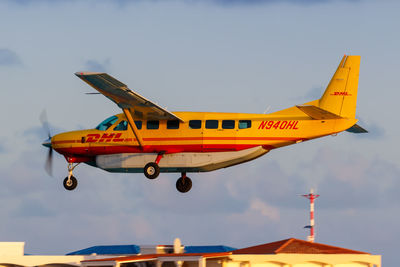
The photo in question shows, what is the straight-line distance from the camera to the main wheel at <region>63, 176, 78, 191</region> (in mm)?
52781

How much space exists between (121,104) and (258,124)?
6.89 meters

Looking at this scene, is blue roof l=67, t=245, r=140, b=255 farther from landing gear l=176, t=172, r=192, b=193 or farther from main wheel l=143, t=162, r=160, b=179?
main wheel l=143, t=162, r=160, b=179

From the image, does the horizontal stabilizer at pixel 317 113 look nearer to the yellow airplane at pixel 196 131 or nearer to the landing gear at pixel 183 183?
the yellow airplane at pixel 196 131

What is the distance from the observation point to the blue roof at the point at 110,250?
6372 cm

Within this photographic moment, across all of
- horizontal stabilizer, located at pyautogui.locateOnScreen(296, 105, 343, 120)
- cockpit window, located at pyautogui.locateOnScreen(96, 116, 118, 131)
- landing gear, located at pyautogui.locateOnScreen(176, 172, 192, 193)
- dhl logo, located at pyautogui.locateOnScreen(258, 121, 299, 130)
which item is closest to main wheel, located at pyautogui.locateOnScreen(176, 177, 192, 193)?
landing gear, located at pyautogui.locateOnScreen(176, 172, 192, 193)

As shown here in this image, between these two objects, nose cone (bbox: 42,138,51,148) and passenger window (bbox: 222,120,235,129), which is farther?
nose cone (bbox: 42,138,51,148)

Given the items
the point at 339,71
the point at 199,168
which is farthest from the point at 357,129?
the point at 199,168

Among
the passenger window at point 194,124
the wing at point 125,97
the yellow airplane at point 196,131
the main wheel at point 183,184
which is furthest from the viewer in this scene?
the main wheel at point 183,184

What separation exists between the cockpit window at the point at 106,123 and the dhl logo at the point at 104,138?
42cm

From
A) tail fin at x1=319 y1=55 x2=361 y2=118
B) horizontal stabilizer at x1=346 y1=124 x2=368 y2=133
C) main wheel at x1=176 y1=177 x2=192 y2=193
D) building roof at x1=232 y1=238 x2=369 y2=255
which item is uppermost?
tail fin at x1=319 y1=55 x2=361 y2=118

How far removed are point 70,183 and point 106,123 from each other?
3963mm

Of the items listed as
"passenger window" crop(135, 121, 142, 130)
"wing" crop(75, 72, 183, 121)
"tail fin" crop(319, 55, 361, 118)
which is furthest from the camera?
"passenger window" crop(135, 121, 142, 130)

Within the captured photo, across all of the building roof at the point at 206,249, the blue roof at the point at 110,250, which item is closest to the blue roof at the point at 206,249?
the building roof at the point at 206,249

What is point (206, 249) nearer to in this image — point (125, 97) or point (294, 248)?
point (294, 248)
